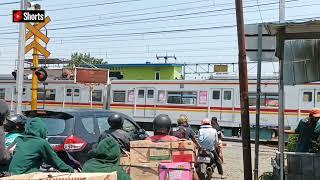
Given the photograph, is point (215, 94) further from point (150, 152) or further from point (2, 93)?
point (150, 152)

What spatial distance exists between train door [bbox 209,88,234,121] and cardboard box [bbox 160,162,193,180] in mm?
20314

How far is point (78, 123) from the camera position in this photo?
29.4 feet

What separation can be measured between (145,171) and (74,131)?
3282 mm

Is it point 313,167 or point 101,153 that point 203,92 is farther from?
point 101,153

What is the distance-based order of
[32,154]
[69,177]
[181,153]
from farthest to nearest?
[181,153], [32,154], [69,177]

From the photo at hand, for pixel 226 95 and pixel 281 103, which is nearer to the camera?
pixel 281 103

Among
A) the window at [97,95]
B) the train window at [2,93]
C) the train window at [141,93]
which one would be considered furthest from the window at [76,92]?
the train window at [2,93]

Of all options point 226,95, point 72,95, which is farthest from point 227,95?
point 72,95

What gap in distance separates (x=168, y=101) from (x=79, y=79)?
1039cm

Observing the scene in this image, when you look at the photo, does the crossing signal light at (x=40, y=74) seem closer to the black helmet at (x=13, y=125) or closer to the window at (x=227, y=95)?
the black helmet at (x=13, y=125)

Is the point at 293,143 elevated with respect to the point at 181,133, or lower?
lower

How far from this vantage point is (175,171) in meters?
5.77

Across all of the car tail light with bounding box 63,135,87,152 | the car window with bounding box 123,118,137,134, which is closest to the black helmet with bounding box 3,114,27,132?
the car tail light with bounding box 63,135,87,152

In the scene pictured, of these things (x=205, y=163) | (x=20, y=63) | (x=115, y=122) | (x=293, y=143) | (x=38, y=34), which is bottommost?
(x=205, y=163)
